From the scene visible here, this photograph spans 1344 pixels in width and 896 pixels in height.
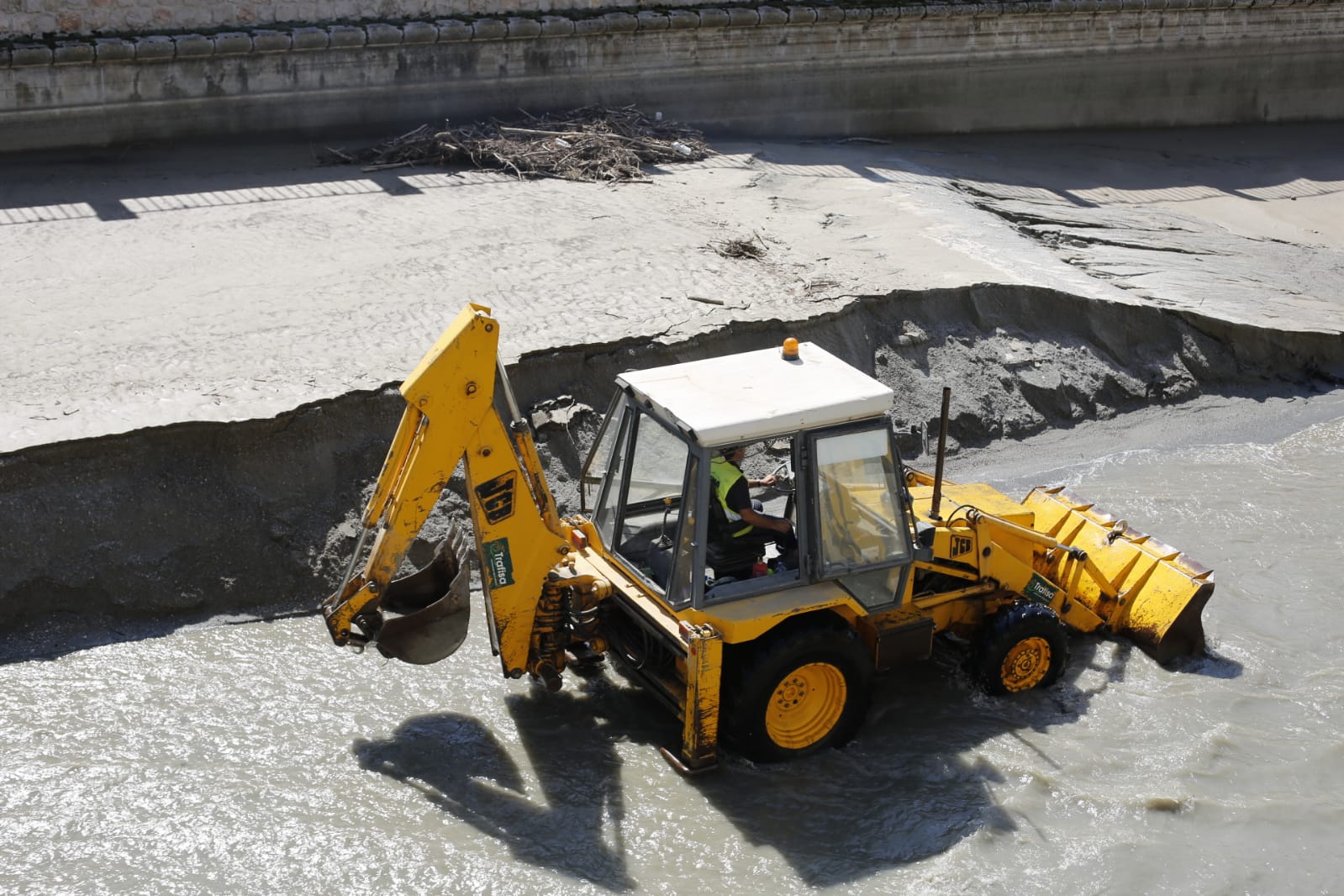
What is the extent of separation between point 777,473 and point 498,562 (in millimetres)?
1568

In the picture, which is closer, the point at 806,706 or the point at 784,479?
the point at 806,706

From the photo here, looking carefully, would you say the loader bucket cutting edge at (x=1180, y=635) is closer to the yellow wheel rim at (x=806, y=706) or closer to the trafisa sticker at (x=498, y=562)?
the yellow wheel rim at (x=806, y=706)

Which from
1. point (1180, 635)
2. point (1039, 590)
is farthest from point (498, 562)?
point (1180, 635)

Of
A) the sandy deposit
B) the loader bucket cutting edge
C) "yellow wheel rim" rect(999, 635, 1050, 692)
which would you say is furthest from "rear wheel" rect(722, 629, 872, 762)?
the sandy deposit

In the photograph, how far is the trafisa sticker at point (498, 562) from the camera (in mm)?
6434

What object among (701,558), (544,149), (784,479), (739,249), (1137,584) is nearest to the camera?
(701,558)

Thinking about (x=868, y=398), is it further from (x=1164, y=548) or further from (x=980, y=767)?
(x=1164, y=548)

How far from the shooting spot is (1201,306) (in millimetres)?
12266

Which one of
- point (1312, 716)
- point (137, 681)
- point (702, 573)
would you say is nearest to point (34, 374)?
point (137, 681)

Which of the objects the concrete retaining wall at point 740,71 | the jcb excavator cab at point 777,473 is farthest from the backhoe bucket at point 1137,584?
the concrete retaining wall at point 740,71

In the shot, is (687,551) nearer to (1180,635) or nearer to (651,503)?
(651,503)

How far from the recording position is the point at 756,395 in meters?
6.42

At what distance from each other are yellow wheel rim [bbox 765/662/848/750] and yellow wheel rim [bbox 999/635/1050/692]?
1.09 m

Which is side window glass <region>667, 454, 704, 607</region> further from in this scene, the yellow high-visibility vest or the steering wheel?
the steering wheel
